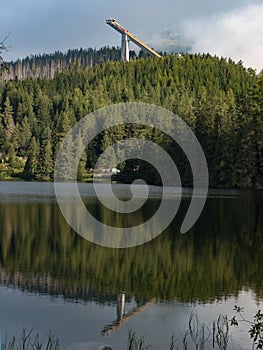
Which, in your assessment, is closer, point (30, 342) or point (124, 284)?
point (30, 342)

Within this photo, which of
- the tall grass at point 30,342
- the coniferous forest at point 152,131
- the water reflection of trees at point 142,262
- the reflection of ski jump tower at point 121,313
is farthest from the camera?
the coniferous forest at point 152,131

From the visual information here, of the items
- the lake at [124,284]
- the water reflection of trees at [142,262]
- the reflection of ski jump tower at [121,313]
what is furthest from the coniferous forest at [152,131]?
the reflection of ski jump tower at [121,313]

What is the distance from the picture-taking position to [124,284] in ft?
61.2

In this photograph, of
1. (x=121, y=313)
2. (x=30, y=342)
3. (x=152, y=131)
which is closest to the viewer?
(x=30, y=342)

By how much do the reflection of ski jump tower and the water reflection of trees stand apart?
0.56 m

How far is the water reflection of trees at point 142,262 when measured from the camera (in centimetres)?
1806

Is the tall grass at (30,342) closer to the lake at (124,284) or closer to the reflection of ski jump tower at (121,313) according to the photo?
the lake at (124,284)

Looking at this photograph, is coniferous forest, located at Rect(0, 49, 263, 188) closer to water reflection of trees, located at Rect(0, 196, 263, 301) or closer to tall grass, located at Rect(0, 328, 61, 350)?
water reflection of trees, located at Rect(0, 196, 263, 301)

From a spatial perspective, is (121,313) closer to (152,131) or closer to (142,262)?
(142,262)

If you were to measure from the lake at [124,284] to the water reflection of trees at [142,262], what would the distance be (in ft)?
0.10

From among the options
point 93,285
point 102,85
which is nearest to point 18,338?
point 93,285

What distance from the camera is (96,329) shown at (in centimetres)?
1363

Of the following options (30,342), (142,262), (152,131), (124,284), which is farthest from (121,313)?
(152,131)

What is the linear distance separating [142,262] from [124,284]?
175 inches
